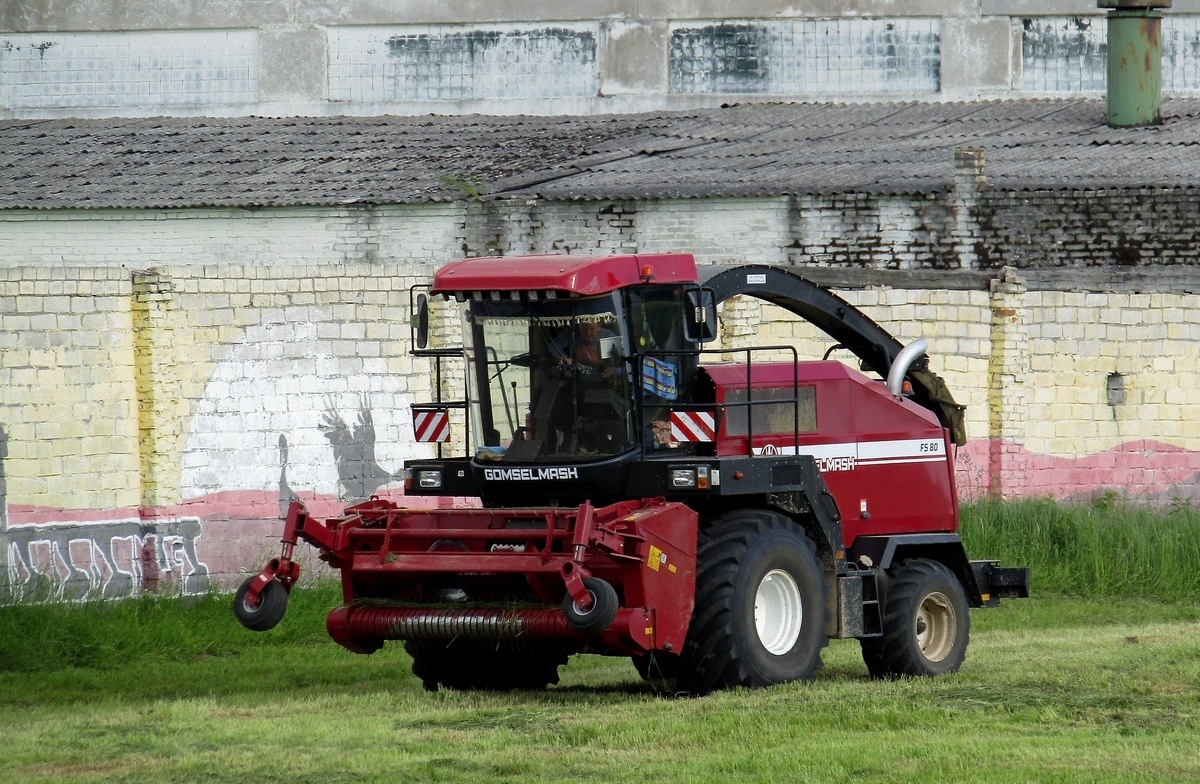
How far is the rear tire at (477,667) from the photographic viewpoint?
11258 millimetres

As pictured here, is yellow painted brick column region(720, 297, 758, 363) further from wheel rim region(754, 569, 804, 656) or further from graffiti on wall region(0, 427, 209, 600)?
wheel rim region(754, 569, 804, 656)

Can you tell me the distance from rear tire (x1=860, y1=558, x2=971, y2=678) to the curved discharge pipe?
3.72 feet

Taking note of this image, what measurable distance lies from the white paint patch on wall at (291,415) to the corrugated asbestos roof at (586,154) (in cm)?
772

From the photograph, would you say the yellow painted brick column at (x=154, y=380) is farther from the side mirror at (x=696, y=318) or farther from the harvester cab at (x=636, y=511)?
the side mirror at (x=696, y=318)

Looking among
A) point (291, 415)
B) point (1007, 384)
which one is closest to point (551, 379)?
point (291, 415)

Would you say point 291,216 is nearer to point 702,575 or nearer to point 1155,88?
point 1155,88

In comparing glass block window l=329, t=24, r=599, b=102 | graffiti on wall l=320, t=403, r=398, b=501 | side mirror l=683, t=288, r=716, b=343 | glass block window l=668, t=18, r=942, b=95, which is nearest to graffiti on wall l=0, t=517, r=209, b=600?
graffiti on wall l=320, t=403, r=398, b=501

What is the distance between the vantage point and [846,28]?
29.8 meters

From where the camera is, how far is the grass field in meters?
8.45

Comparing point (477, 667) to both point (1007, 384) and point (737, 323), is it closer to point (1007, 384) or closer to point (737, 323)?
point (737, 323)

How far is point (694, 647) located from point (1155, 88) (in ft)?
62.6

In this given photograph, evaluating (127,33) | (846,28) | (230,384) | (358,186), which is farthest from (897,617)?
(127,33)

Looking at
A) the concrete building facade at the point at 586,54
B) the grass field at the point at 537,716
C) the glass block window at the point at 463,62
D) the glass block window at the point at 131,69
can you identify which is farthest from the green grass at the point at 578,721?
the glass block window at the point at 131,69

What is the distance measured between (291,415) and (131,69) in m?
17.5
